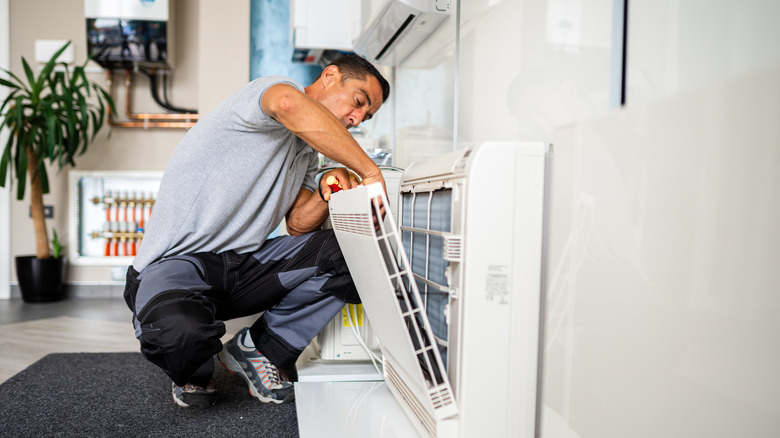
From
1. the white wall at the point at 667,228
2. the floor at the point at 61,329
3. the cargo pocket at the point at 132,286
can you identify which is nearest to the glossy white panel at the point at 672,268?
the white wall at the point at 667,228

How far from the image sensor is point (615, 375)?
2.26ft

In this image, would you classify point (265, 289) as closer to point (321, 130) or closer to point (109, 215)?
point (321, 130)

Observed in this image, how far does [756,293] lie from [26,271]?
160 inches

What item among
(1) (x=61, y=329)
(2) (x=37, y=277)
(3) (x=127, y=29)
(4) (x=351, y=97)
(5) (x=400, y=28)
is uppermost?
(3) (x=127, y=29)

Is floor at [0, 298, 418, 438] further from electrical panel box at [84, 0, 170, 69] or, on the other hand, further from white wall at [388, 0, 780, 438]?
electrical panel box at [84, 0, 170, 69]

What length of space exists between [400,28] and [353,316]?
993mm

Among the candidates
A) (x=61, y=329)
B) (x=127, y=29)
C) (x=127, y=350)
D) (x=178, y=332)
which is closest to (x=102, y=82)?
(x=127, y=29)

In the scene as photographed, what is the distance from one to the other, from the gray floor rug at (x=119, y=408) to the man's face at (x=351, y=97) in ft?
2.76

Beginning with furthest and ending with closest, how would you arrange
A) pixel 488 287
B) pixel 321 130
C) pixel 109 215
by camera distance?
pixel 109 215
pixel 321 130
pixel 488 287

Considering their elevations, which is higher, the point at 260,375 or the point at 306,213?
the point at 306,213

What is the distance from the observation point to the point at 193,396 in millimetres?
1498

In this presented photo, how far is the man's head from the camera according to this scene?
1478mm

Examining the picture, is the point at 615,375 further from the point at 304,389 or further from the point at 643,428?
the point at 304,389

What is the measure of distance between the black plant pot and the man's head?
9.63 ft
